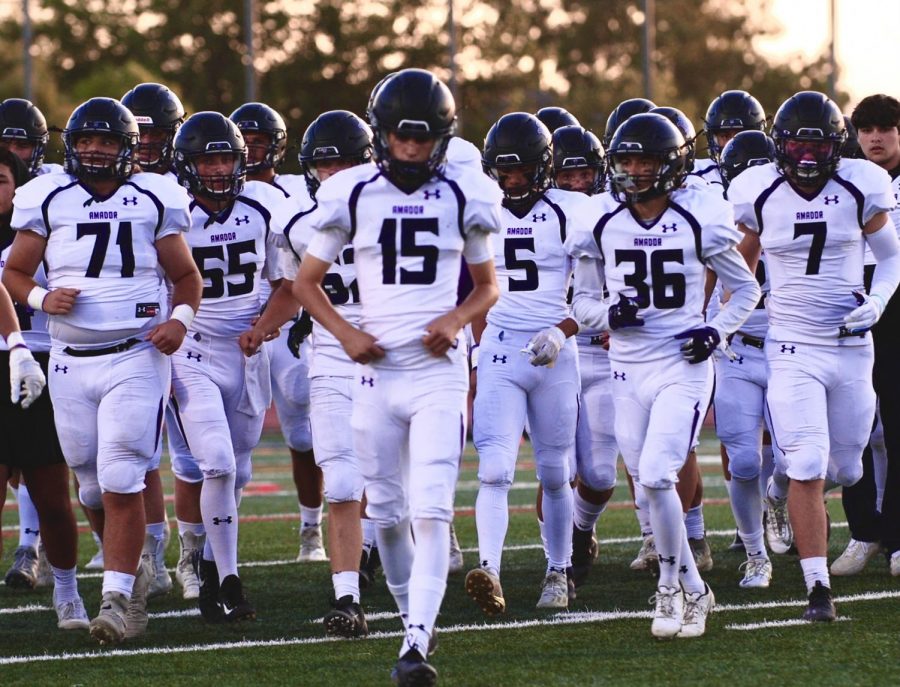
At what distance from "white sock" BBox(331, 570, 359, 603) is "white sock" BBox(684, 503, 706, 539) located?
6.78 ft

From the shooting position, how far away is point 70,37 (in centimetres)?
4069

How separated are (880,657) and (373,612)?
2153mm

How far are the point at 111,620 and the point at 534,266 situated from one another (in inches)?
88.2

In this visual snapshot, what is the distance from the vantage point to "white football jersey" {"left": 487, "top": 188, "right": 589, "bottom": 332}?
6.93 m

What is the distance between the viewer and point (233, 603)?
22.0ft

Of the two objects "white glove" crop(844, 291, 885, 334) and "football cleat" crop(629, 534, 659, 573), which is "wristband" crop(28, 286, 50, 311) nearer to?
"white glove" crop(844, 291, 885, 334)

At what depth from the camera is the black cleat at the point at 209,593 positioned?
672cm

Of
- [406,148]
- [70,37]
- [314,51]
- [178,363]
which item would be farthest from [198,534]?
[70,37]

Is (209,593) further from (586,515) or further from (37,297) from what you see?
(586,515)

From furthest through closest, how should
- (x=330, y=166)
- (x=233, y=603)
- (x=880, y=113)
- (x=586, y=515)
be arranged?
(x=586, y=515) < (x=880, y=113) < (x=330, y=166) < (x=233, y=603)

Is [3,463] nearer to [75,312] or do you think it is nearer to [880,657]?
[75,312]

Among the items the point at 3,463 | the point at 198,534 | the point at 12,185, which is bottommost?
the point at 198,534

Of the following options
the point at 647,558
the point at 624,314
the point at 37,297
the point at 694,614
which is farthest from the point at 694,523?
the point at 37,297

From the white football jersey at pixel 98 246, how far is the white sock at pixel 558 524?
1.83 meters
